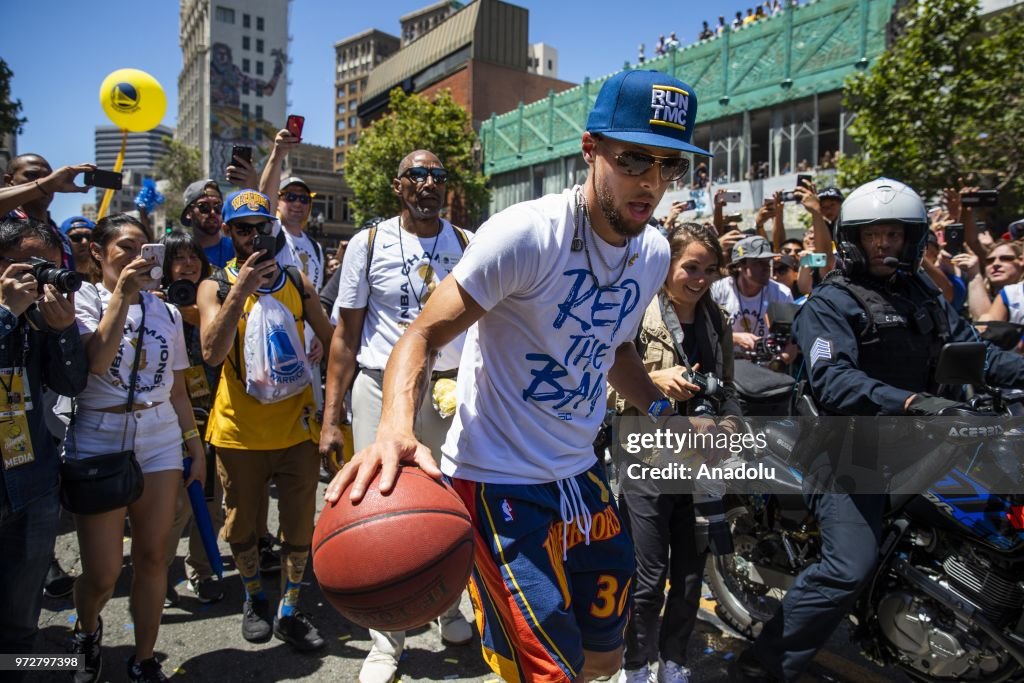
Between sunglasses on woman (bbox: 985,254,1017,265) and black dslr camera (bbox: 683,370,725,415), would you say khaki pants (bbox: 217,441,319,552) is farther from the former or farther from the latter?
sunglasses on woman (bbox: 985,254,1017,265)

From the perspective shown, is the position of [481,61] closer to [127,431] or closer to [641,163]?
[127,431]

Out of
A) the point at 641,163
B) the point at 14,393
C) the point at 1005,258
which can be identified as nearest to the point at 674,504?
the point at 641,163

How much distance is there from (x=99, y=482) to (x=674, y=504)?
2.73 metres

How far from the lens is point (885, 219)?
3.18 metres

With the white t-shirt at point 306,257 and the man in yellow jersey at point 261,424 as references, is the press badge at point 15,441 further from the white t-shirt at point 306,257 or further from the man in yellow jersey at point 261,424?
the white t-shirt at point 306,257

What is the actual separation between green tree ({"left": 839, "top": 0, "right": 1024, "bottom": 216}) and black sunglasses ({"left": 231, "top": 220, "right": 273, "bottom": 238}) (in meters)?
11.9

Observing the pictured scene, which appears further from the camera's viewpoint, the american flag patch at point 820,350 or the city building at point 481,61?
the city building at point 481,61

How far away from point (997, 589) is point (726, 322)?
1.71 metres

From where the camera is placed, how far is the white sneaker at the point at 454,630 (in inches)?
151

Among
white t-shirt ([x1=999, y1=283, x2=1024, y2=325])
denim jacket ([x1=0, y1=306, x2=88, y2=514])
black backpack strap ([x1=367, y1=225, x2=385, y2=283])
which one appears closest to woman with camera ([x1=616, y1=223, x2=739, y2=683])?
black backpack strap ([x1=367, y1=225, x2=385, y2=283])

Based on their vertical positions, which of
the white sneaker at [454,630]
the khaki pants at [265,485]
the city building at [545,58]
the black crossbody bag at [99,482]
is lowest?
the white sneaker at [454,630]

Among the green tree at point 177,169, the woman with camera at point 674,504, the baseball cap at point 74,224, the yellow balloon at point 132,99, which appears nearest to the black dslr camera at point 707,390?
the woman with camera at point 674,504

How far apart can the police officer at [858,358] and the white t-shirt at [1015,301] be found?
2.82m

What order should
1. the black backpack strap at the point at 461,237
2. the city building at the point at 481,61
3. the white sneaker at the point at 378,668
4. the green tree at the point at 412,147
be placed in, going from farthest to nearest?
the city building at the point at 481,61
the green tree at the point at 412,147
the black backpack strap at the point at 461,237
the white sneaker at the point at 378,668
